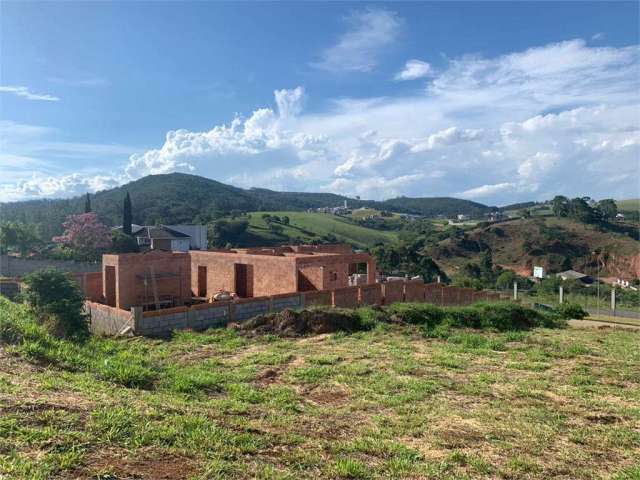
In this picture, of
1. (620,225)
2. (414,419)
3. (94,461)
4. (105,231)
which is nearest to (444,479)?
(414,419)

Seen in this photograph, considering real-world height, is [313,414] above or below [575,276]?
above

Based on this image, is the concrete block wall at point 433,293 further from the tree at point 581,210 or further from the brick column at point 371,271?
the tree at point 581,210

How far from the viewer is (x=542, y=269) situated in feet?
196

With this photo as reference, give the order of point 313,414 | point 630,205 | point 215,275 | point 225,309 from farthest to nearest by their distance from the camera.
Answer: point 630,205 < point 215,275 < point 225,309 < point 313,414

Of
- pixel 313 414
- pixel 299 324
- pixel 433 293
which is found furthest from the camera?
pixel 433 293

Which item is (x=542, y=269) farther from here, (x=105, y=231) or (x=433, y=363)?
(x=433, y=363)

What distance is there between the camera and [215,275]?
70.6ft

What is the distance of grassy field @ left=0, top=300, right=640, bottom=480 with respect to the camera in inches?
159

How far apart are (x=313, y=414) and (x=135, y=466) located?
2662 millimetres

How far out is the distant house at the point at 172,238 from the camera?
45531 millimetres

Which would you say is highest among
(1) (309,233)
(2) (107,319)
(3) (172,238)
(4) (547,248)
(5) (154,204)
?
(5) (154,204)

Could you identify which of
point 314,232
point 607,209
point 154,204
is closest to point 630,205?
point 607,209

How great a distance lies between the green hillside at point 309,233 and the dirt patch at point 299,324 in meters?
48.5

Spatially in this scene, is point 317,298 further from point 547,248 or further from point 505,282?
point 547,248
